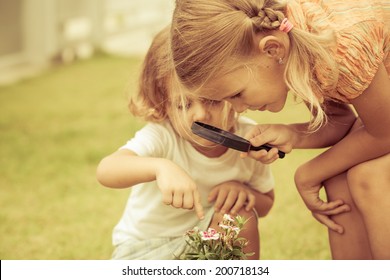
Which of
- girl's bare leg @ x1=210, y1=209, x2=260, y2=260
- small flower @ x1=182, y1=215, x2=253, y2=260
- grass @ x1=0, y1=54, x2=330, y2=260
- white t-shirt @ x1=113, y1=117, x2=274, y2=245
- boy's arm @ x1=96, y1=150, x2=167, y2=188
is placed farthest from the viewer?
grass @ x1=0, y1=54, x2=330, y2=260

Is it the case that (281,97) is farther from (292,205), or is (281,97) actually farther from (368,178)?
(292,205)

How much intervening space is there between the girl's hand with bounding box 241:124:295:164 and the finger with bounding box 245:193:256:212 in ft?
0.48

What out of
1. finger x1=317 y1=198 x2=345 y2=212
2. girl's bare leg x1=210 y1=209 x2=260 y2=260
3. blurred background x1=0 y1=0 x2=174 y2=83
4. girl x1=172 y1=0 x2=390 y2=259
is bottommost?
blurred background x1=0 y1=0 x2=174 y2=83

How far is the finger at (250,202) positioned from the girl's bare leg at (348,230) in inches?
6.8

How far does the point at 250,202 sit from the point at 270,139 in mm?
180

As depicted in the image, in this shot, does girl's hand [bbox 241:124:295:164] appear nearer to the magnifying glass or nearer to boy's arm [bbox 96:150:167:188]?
the magnifying glass

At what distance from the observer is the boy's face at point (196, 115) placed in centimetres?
139

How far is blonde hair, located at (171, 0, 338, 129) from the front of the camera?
120 cm

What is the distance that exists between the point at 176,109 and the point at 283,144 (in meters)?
0.24

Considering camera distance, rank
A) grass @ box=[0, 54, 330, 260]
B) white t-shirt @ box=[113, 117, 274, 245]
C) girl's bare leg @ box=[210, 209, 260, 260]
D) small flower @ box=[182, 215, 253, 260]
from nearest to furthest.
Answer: small flower @ box=[182, 215, 253, 260] → girl's bare leg @ box=[210, 209, 260, 260] → white t-shirt @ box=[113, 117, 274, 245] → grass @ box=[0, 54, 330, 260]

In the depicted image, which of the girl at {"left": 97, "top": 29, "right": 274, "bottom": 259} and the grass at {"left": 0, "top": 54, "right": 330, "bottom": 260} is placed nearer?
the girl at {"left": 97, "top": 29, "right": 274, "bottom": 259}

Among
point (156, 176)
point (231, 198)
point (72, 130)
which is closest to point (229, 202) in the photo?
point (231, 198)

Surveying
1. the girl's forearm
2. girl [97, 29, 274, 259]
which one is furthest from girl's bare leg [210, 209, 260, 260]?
the girl's forearm
